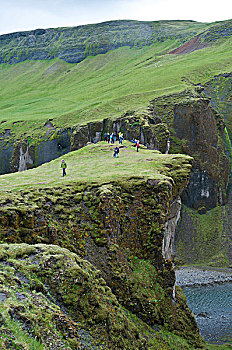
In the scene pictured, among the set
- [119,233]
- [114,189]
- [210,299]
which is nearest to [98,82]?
[210,299]

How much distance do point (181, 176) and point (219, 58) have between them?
352 feet

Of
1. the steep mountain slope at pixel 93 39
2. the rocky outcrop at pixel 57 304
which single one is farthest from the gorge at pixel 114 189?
the steep mountain slope at pixel 93 39

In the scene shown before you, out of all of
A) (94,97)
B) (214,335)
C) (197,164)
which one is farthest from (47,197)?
(94,97)

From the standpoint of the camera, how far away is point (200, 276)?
57.1 metres

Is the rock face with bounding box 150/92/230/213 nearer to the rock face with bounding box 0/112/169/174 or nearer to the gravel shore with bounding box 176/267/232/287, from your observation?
the rock face with bounding box 0/112/169/174

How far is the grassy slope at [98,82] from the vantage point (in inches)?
3585

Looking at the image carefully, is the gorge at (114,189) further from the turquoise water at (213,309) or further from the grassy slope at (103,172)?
the turquoise water at (213,309)

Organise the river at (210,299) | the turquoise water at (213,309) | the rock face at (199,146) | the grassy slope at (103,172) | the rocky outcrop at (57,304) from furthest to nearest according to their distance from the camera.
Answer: the rock face at (199,146), the river at (210,299), the turquoise water at (213,309), the grassy slope at (103,172), the rocky outcrop at (57,304)

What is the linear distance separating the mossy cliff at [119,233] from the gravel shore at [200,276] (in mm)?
30648

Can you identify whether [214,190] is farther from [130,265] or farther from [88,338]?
[88,338]

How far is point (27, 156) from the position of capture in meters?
79.1

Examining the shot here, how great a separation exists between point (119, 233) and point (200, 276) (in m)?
39.5

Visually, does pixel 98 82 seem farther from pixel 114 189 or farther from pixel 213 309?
pixel 114 189

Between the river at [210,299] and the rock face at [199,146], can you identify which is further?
the rock face at [199,146]
